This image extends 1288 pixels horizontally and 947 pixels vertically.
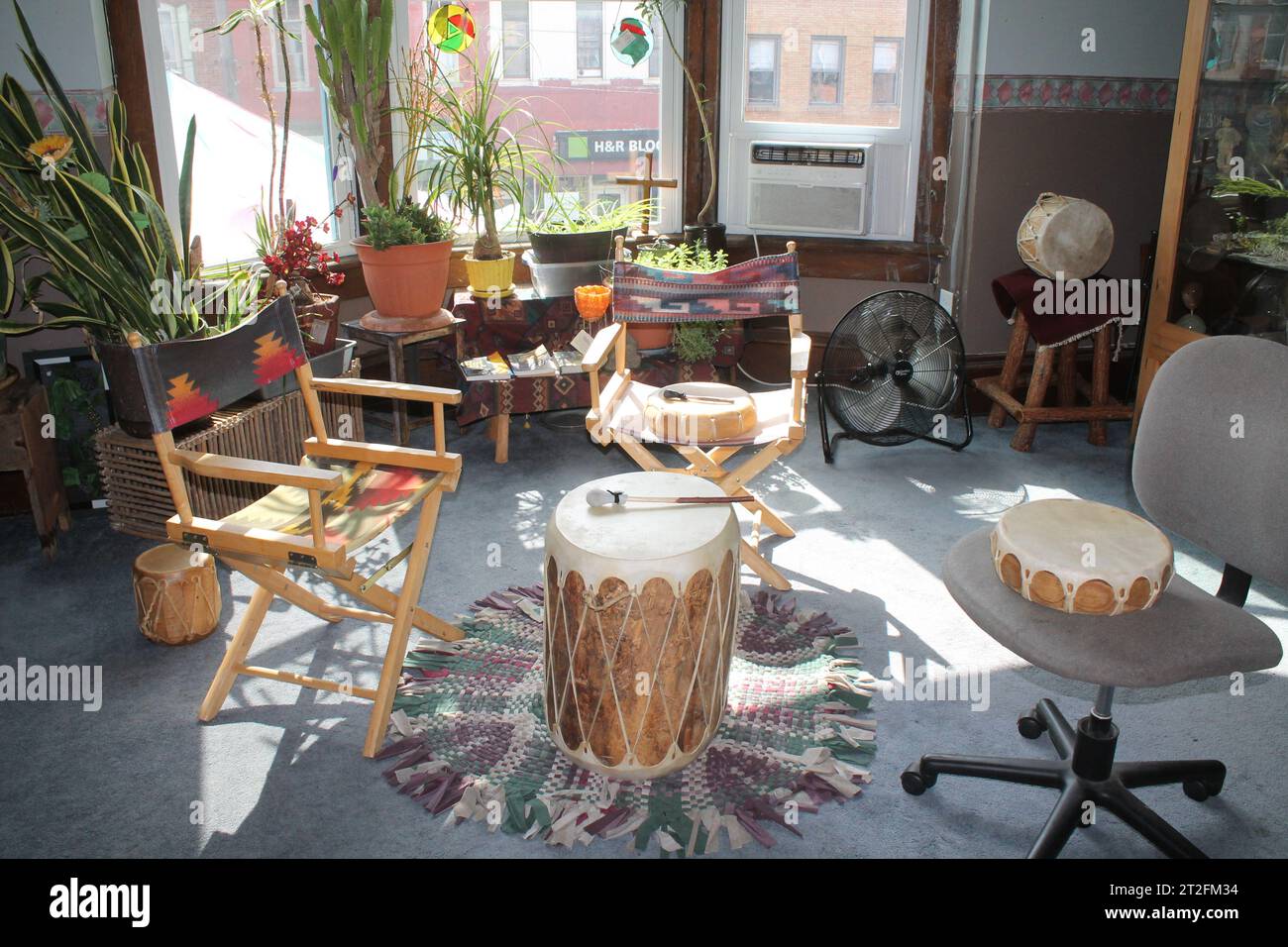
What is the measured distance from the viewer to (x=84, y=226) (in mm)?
3254

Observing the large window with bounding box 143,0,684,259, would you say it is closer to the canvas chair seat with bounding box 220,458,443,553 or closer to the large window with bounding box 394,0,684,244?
the large window with bounding box 394,0,684,244

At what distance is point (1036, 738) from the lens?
2.65 m

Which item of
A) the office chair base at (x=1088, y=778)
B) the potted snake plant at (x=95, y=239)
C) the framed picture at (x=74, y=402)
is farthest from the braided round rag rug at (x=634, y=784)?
the framed picture at (x=74, y=402)

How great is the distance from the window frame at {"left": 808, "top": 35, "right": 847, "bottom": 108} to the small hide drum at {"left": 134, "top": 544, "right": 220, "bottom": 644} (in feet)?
11.6

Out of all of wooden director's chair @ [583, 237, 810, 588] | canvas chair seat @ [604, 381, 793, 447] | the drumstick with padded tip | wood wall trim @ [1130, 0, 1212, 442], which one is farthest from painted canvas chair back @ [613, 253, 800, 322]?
wood wall trim @ [1130, 0, 1212, 442]

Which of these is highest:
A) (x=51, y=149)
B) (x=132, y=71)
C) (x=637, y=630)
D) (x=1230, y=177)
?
(x=132, y=71)

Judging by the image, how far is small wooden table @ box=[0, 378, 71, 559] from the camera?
3473 mm

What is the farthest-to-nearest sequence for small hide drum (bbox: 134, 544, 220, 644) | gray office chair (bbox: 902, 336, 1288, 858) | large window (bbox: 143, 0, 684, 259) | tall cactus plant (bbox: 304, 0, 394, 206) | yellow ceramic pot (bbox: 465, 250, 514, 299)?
yellow ceramic pot (bbox: 465, 250, 514, 299), large window (bbox: 143, 0, 684, 259), tall cactus plant (bbox: 304, 0, 394, 206), small hide drum (bbox: 134, 544, 220, 644), gray office chair (bbox: 902, 336, 1288, 858)

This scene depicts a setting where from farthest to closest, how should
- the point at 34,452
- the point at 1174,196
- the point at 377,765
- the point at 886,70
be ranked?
the point at 886,70, the point at 1174,196, the point at 34,452, the point at 377,765

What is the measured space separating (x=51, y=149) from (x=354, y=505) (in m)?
1.48

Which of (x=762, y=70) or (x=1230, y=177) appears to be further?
(x=762, y=70)

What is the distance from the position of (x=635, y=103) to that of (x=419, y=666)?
3.30 meters

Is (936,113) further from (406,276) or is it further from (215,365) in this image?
(215,365)

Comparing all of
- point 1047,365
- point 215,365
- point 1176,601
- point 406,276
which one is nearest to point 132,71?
point 406,276
